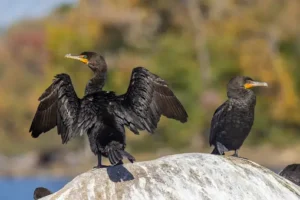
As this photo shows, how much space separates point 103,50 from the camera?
42.7 meters

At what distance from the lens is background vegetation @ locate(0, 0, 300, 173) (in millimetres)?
38906

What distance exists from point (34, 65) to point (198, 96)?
18.3 metres

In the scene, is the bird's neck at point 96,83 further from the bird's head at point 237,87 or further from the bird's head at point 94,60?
A: the bird's head at point 237,87

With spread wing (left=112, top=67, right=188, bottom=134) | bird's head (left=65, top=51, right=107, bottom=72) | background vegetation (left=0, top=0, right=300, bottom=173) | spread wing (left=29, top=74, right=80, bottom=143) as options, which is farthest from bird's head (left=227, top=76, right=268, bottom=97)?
background vegetation (left=0, top=0, right=300, bottom=173)

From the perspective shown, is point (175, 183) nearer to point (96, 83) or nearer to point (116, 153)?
point (116, 153)

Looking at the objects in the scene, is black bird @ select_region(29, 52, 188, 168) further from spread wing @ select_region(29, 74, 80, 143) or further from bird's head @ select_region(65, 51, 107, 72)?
bird's head @ select_region(65, 51, 107, 72)

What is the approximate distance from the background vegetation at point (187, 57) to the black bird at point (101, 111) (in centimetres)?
2805

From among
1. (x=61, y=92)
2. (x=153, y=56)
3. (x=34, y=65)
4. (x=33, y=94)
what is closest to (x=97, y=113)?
(x=61, y=92)

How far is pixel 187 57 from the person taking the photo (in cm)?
4116

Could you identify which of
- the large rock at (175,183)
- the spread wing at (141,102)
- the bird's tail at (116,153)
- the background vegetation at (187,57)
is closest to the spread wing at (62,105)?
the spread wing at (141,102)

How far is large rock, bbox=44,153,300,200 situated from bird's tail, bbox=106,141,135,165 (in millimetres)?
105

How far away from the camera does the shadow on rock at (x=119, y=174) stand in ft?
25.5

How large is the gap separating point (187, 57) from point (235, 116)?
3098 cm

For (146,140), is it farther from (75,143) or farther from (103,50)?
(103,50)
